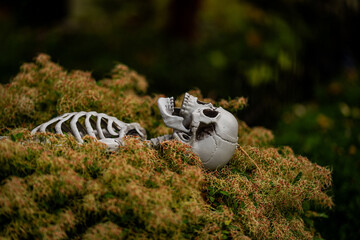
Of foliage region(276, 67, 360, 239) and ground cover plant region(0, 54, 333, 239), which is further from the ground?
ground cover plant region(0, 54, 333, 239)

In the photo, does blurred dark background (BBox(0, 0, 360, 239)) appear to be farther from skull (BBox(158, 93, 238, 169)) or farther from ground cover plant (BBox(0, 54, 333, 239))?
skull (BBox(158, 93, 238, 169))

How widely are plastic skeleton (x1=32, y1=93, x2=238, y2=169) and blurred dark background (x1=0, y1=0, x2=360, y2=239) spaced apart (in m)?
1.98

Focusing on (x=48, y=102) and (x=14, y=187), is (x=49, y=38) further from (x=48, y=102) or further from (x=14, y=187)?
(x=14, y=187)

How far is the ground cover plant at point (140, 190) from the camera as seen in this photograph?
5.17ft

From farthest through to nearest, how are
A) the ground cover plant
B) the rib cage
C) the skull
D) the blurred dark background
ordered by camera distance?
the blurred dark background
the rib cage
the skull
the ground cover plant

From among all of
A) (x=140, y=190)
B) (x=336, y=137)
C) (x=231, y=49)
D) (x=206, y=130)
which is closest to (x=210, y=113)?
(x=206, y=130)

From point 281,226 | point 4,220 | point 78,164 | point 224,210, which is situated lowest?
point 281,226

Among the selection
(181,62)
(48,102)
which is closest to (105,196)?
(48,102)

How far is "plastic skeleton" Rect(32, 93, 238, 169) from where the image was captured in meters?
1.97

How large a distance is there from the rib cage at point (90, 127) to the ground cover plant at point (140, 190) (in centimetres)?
15

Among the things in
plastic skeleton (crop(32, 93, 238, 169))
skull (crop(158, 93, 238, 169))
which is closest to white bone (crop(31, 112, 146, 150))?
plastic skeleton (crop(32, 93, 238, 169))

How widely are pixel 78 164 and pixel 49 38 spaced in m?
4.65

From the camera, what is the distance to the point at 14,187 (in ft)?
5.16

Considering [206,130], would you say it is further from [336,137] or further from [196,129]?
[336,137]
